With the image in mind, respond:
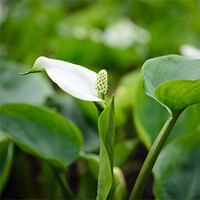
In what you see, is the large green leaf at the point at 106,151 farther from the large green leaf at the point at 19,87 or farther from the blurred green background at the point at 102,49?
the large green leaf at the point at 19,87

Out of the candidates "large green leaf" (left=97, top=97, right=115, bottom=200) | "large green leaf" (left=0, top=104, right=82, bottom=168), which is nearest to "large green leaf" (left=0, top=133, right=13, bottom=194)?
"large green leaf" (left=0, top=104, right=82, bottom=168)

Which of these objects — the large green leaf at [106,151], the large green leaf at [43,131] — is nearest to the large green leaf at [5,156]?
the large green leaf at [43,131]

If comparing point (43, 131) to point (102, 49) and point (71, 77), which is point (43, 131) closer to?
point (71, 77)

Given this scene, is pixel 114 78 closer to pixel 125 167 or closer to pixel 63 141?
pixel 125 167

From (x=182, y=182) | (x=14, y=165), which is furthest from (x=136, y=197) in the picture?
(x=14, y=165)

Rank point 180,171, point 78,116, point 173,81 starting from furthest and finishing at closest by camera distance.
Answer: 1. point 78,116
2. point 180,171
3. point 173,81

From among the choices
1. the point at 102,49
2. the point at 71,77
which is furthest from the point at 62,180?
the point at 102,49
